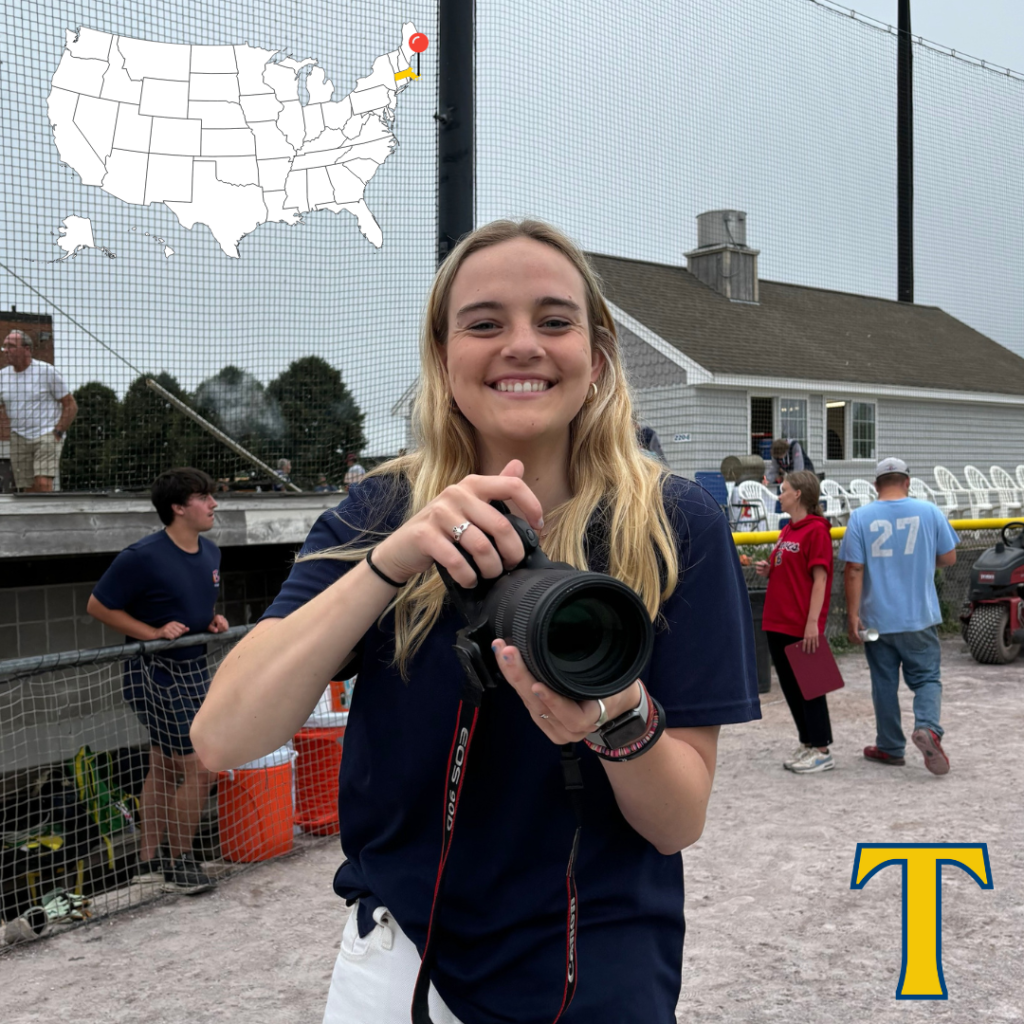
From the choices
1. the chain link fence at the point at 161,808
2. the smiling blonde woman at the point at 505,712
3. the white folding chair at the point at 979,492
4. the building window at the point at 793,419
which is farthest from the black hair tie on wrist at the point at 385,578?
the white folding chair at the point at 979,492

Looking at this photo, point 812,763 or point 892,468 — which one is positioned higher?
point 892,468

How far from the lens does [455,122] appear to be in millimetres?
4852

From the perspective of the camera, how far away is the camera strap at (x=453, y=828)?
1.13m

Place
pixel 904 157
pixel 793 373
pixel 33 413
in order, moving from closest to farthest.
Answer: pixel 33 413 → pixel 904 157 → pixel 793 373

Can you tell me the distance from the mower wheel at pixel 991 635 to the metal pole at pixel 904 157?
5.76 m

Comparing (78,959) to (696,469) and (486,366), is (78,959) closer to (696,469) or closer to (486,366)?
(486,366)

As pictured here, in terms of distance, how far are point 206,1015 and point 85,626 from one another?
3782mm

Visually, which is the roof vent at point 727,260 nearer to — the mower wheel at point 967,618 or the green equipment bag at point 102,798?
the mower wheel at point 967,618

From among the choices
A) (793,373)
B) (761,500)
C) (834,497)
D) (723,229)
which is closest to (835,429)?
(793,373)

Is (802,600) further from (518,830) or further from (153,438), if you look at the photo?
(518,830)

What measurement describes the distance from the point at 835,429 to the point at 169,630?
17199 mm

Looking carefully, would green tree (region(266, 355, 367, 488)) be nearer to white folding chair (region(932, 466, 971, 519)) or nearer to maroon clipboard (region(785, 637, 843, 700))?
maroon clipboard (region(785, 637, 843, 700))

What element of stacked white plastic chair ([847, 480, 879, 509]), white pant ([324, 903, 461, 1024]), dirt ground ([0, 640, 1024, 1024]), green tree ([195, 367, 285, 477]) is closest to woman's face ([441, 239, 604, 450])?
white pant ([324, 903, 461, 1024])

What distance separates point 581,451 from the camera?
1.47 meters
